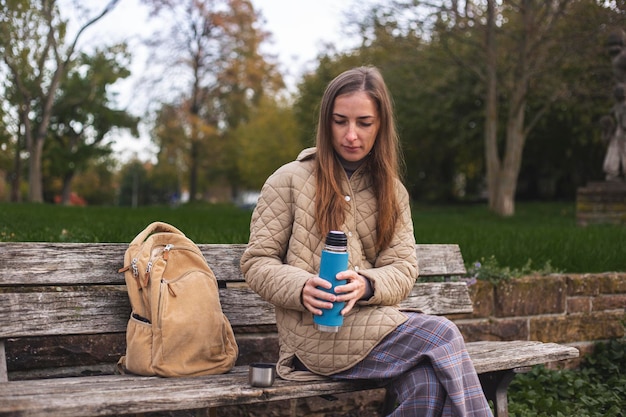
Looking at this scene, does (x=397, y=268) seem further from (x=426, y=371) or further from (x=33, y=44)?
(x=33, y=44)

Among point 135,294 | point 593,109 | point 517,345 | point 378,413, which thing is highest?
point 593,109

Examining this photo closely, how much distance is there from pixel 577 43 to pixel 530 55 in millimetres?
1200

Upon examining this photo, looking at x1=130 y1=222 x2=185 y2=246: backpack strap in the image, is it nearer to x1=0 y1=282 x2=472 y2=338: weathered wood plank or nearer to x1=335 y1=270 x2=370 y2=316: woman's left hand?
x1=0 y1=282 x2=472 y2=338: weathered wood plank

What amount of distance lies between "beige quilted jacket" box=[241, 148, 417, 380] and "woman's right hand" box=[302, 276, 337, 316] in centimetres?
7

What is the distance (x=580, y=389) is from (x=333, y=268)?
9.18 ft

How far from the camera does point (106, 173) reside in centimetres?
5697

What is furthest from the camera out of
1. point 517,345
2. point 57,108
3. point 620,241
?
point 57,108

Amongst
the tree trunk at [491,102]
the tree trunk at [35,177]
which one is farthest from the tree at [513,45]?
the tree trunk at [35,177]

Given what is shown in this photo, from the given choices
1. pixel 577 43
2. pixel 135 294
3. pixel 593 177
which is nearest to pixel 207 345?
pixel 135 294

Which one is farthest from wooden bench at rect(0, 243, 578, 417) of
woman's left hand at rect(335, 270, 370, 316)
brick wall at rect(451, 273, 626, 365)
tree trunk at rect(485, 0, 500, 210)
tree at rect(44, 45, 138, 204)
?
tree at rect(44, 45, 138, 204)

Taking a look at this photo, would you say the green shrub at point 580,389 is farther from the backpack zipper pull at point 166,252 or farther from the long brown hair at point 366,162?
the backpack zipper pull at point 166,252

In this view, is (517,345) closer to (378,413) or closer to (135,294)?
(378,413)

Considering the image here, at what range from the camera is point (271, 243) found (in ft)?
9.59

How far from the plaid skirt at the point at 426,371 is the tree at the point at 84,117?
29427 mm
